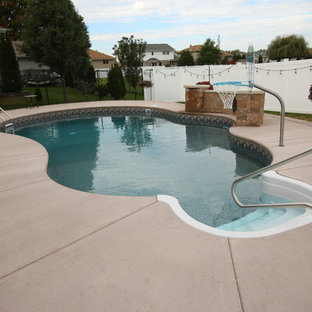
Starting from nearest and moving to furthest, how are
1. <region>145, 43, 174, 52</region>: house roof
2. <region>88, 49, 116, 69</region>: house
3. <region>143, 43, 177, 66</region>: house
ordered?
<region>88, 49, 116, 69</region>: house → <region>145, 43, 174, 52</region>: house roof → <region>143, 43, 177, 66</region>: house

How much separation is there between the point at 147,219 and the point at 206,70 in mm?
13275

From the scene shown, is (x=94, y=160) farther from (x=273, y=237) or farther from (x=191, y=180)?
(x=273, y=237)

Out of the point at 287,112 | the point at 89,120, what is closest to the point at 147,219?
the point at 287,112

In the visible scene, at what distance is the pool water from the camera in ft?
17.3

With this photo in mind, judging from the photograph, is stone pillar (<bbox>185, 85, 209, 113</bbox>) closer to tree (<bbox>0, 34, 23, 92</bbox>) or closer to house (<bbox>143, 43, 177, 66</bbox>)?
tree (<bbox>0, 34, 23, 92</bbox>)

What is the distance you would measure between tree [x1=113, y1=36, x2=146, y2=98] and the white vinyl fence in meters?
2.73

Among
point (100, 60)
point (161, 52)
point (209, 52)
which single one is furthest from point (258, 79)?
point (161, 52)

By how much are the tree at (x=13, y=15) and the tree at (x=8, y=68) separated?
40.0 feet

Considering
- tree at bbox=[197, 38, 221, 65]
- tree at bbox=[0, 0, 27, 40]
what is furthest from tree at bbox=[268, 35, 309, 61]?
tree at bbox=[0, 0, 27, 40]

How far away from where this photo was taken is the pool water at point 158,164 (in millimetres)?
5280

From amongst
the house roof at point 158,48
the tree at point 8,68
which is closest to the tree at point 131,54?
the tree at point 8,68

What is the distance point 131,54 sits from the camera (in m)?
20.0

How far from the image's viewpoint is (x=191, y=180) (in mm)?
6094

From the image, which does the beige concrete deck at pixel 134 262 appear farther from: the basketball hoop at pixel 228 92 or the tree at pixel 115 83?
the tree at pixel 115 83
